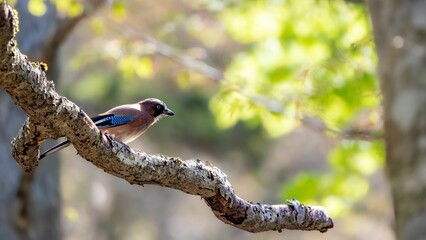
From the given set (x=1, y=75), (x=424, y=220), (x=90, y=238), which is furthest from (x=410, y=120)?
(x=90, y=238)

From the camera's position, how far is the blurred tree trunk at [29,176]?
835 centimetres

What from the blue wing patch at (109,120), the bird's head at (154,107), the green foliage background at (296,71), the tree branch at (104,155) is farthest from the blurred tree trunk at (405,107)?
the green foliage background at (296,71)

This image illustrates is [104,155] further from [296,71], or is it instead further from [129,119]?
[296,71]

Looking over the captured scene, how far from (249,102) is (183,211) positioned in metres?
15.6

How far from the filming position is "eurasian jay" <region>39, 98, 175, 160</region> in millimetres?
5949

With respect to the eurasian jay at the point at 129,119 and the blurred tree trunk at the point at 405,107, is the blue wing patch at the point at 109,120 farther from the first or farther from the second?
the blurred tree trunk at the point at 405,107

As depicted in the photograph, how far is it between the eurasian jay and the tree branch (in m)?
1.61

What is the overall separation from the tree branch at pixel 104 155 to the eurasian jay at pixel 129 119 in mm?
1613

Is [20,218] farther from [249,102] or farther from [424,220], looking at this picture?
[424,220]

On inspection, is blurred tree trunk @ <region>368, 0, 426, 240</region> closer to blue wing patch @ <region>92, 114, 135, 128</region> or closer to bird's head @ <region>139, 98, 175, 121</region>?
blue wing patch @ <region>92, 114, 135, 128</region>

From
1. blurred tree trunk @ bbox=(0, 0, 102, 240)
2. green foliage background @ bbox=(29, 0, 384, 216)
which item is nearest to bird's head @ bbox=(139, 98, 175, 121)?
green foliage background @ bbox=(29, 0, 384, 216)

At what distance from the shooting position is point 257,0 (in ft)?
35.6

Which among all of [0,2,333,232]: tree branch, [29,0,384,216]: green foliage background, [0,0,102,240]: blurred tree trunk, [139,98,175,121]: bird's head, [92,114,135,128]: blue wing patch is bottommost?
[0,2,333,232]: tree branch

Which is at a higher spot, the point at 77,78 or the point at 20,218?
the point at 77,78
